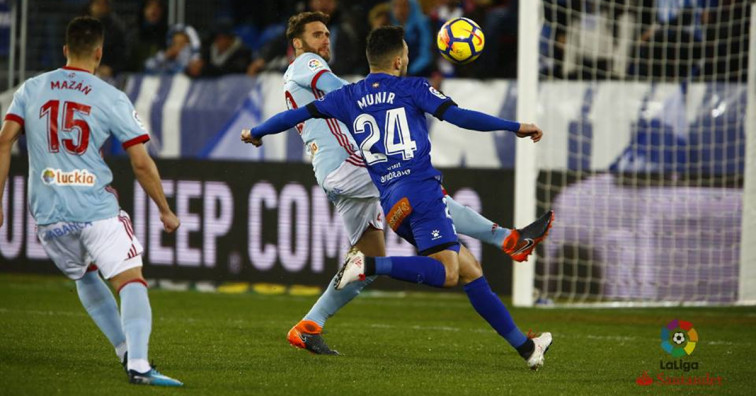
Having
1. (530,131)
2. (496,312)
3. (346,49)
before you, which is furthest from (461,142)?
(530,131)

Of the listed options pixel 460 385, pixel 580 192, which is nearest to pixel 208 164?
pixel 580 192

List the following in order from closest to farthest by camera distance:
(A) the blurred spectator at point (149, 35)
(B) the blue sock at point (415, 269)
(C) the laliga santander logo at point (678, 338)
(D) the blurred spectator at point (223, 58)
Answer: (B) the blue sock at point (415, 269)
(C) the laliga santander logo at point (678, 338)
(D) the blurred spectator at point (223, 58)
(A) the blurred spectator at point (149, 35)

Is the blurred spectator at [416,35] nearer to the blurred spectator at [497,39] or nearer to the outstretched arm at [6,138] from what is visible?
the blurred spectator at [497,39]

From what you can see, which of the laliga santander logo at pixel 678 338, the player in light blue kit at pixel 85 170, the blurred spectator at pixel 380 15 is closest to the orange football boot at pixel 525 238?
the laliga santander logo at pixel 678 338

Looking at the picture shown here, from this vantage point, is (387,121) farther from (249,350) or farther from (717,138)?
(717,138)

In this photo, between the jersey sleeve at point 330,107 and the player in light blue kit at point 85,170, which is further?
the jersey sleeve at point 330,107

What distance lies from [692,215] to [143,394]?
748cm

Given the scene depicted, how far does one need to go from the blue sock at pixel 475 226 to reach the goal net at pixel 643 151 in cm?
351

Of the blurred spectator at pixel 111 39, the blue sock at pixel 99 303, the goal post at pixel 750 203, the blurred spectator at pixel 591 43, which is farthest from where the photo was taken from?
the blurred spectator at pixel 111 39

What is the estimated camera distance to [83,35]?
236 inches

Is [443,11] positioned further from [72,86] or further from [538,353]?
[72,86]

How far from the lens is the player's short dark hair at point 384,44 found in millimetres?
7070

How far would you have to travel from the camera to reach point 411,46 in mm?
13820

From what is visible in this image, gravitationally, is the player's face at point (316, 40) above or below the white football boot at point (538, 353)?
above
